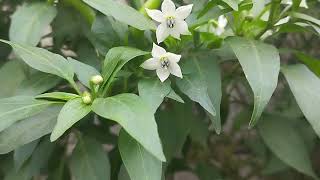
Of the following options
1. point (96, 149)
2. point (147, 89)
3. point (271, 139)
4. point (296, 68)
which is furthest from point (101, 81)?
point (271, 139)

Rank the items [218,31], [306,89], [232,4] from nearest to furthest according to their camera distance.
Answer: [232,4] → [306,89] → [218,31]

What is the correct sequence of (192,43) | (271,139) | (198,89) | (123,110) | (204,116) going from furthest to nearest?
(204,116), (271,139), (192,43), (198,89), (123,110)

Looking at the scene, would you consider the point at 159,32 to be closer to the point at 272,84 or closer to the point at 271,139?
the point at 272,84

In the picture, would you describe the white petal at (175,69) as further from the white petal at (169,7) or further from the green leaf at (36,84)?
the green leaf at (36,84)

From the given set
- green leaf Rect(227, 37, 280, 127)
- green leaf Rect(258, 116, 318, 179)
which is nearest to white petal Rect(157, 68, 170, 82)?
green leaf Rect(227, 37, 280, 127)

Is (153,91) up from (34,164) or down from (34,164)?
up

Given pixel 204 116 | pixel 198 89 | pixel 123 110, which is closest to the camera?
pixel 123 110

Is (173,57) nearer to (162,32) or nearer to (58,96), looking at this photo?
(162,32)

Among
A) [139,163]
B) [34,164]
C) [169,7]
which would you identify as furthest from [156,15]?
[34,164]

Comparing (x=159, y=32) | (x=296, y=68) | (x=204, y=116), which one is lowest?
(x=204, y=116)
